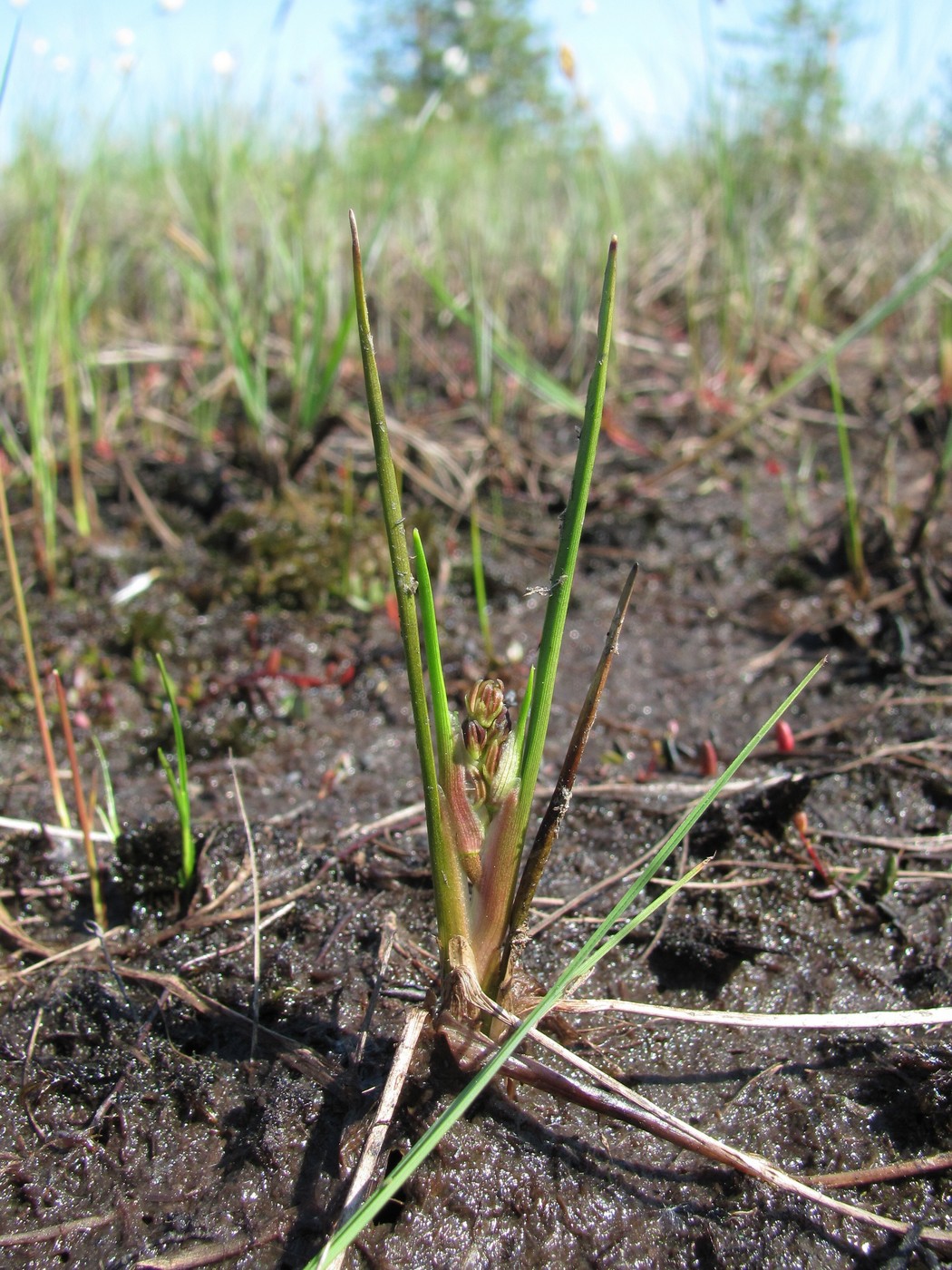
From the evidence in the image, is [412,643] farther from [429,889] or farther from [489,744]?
[429,889]

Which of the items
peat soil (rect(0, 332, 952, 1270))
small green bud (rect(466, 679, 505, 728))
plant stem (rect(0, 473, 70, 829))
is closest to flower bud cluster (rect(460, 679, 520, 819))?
small green bud (rect(466, 679, 505, 728))

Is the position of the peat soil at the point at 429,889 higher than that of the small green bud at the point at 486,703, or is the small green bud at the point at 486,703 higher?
the small green bud at the point at 486,703

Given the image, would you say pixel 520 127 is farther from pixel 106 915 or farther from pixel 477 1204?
pixel 477 1204

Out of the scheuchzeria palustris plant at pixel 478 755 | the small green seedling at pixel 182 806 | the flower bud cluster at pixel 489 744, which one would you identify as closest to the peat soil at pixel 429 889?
the small green seedling at pixel 182 806

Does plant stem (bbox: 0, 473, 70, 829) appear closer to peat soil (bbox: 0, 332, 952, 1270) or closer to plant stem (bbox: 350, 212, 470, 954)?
peat soil (bbox: 0, 332, 952, 1270)

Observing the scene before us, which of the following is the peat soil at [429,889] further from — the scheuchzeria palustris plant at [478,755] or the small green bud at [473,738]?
the small green bud at [473,738]

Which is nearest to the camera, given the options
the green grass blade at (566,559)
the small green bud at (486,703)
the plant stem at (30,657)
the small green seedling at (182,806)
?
the green grass blade at (566,559)

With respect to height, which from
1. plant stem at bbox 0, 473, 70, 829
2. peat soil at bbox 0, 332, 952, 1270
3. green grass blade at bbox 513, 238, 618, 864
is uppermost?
green grass blade at bbox 513, 238, 618, 864

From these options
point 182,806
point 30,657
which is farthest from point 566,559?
point 30,657

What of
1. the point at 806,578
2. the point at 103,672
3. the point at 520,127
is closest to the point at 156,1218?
the point at 103,672
